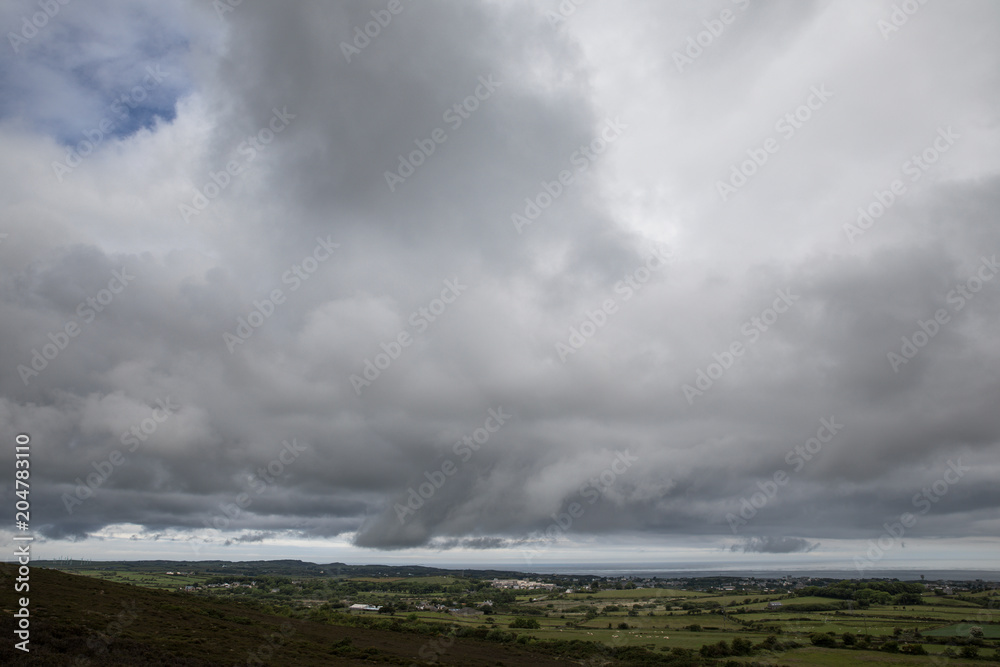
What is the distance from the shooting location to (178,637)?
208 feet

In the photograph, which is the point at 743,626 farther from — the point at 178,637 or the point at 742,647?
the point at 178,637

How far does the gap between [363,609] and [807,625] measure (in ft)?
414

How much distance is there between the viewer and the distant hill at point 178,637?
4525cm

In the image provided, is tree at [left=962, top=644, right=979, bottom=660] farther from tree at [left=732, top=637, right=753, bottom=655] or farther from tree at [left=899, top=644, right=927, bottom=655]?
tree at [left=732, top=637, right=753, bottom=655]

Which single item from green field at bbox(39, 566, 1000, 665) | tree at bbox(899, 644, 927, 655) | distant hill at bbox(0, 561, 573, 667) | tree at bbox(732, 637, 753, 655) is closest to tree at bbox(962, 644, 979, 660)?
green field at bbox(39, 566, 1000, 665)

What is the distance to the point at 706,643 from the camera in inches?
4481

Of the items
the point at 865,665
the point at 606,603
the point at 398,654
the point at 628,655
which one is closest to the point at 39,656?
the point at 398,654

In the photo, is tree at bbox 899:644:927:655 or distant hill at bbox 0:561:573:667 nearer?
distant hill at bbox 0:561:573:667

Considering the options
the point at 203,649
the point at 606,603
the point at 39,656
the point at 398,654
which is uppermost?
the point at 39,656

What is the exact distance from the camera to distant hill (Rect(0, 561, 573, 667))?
148 ft

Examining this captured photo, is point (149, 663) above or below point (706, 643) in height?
above

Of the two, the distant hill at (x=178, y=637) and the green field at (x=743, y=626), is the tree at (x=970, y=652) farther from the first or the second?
the distant hill at (x=178, y=637)

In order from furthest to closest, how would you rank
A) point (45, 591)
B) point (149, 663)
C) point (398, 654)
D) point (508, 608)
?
1. point (508, 608)
2. point (398, 654)
3. point (45, 591)
4. point (149, 663)

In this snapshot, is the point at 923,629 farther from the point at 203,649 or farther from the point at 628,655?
the point at 203,649
